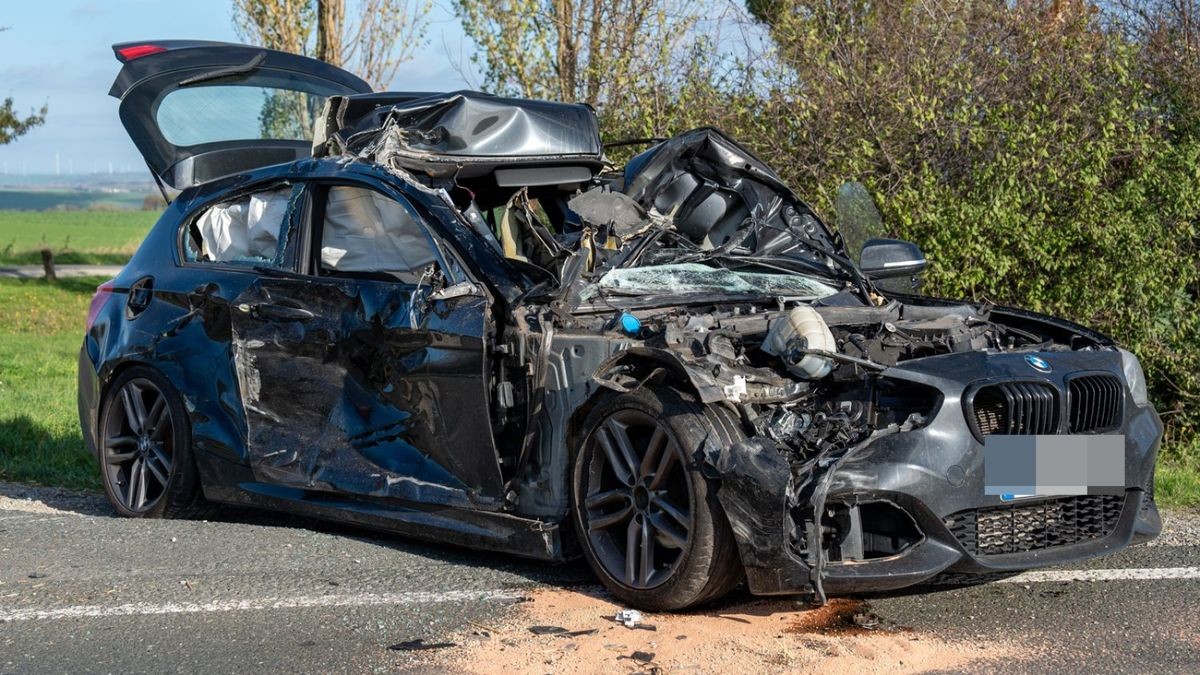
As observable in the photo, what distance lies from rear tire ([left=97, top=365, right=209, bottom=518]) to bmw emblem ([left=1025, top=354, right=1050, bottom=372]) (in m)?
3.99

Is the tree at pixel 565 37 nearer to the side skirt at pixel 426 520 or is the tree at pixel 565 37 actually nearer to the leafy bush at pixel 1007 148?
the leafy bush at pixel 1007 148

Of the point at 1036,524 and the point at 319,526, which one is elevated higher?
the point at 1036,524

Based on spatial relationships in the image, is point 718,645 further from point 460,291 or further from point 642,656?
point 460,291

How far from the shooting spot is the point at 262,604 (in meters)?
5.39

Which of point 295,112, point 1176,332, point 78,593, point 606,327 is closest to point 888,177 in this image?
point 1176,332

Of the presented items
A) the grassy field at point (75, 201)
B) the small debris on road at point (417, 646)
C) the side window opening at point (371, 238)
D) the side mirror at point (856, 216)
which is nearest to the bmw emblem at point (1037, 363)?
the small debris on road at point (417, 646)

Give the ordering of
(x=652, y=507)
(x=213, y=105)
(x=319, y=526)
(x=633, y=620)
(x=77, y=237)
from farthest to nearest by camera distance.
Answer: (x=77, y=237), (x=213, y=105), (x=319, y=526), (x=652, y=507), (x=633, y=620)

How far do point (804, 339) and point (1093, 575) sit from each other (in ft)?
5.42

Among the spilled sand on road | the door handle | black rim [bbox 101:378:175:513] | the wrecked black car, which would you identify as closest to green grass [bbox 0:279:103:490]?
black rim [bbox 101:378:175:513]

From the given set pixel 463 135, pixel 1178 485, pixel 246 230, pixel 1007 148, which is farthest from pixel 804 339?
pixel 1007 148

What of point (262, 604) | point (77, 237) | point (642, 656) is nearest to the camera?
point (642, 656)

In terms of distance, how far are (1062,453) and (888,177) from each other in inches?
203

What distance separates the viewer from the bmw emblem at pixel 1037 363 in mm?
5176

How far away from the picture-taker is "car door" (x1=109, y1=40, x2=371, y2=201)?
7723 mm
